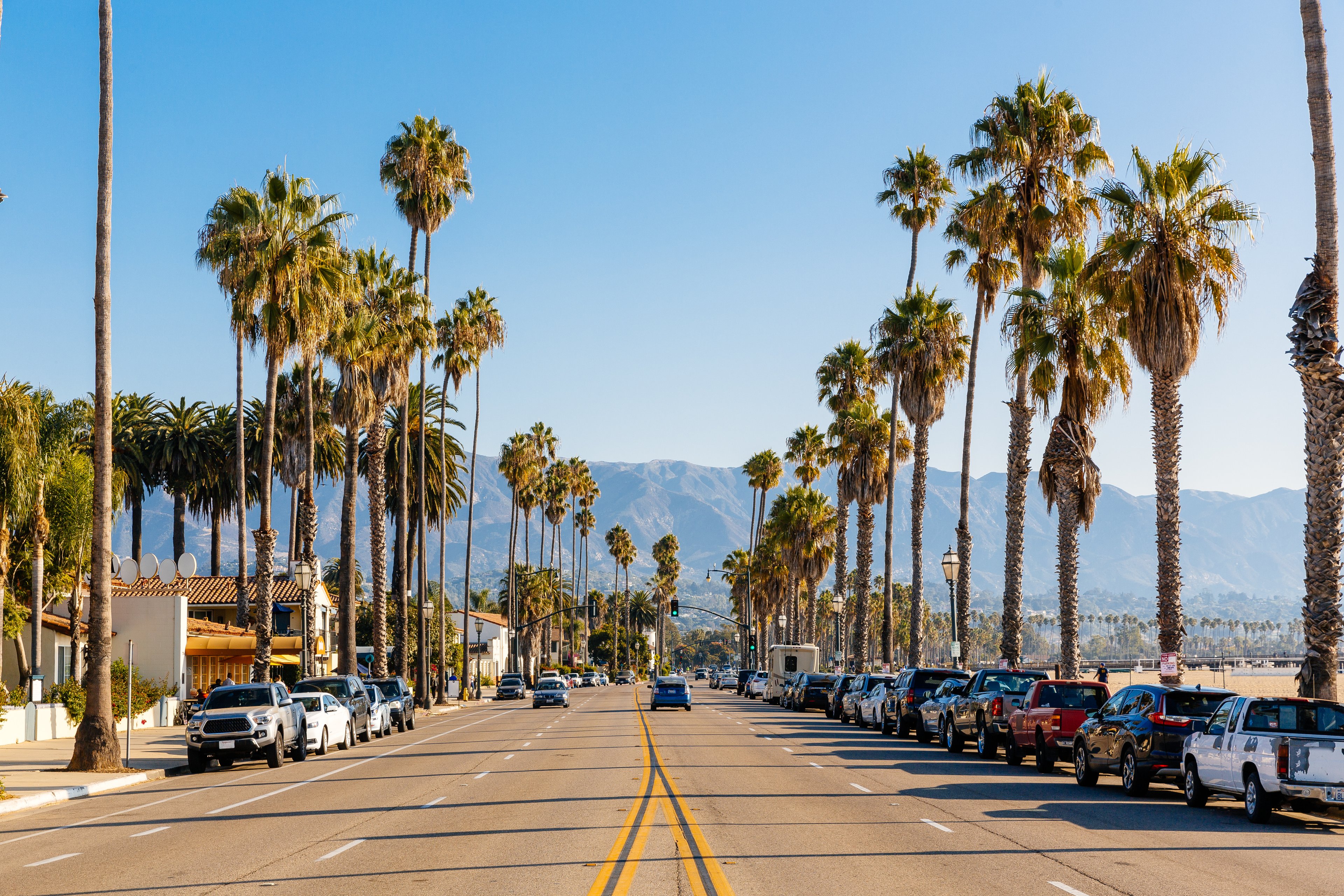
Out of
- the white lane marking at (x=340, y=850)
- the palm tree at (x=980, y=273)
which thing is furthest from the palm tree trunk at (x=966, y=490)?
the white lane marking at (x=340, y=850)

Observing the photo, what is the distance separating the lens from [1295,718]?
15.8m

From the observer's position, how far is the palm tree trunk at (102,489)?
24.8m

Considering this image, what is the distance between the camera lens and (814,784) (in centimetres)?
2056

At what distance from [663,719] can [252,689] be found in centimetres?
2023

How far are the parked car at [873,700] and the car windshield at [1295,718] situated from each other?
20.3m

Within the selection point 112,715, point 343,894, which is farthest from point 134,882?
point 112,715

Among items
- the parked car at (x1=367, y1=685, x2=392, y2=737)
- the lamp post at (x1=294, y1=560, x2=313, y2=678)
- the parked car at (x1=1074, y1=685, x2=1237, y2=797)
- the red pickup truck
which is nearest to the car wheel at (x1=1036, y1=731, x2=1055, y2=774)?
the red pickup truck

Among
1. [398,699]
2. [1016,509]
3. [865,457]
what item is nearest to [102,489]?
[398,699]

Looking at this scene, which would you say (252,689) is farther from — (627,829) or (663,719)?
(663,719)

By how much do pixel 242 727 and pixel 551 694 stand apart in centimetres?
3586

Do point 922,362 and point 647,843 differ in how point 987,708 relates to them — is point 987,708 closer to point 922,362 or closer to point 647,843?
point 647,843

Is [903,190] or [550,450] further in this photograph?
[550,450]

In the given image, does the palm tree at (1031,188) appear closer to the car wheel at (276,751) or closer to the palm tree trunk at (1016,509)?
the palm tree trunk at (1016,509)

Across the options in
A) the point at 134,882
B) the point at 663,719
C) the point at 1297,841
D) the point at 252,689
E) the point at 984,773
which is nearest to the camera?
the point at 134,882
